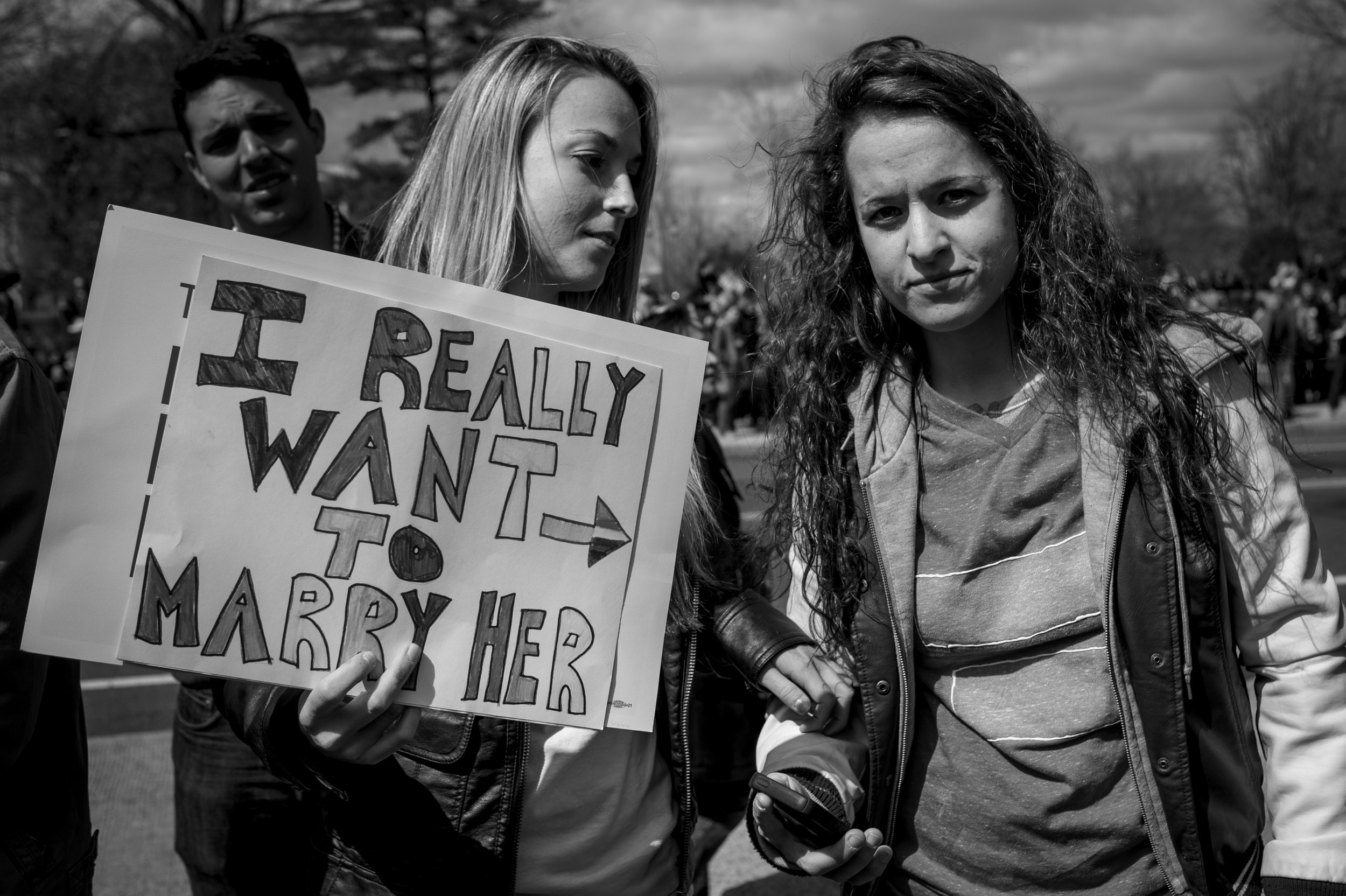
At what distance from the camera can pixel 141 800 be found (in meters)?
4.01

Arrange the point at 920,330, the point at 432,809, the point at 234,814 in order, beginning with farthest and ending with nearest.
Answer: the point at 234,814 → the point at 920,330 → the point at 432,809

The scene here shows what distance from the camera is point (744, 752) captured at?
1967 millimetres

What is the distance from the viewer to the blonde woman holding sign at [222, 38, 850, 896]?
1.59 metres

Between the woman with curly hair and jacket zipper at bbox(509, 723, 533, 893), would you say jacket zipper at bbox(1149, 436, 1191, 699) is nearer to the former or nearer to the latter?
the woman with curly hair

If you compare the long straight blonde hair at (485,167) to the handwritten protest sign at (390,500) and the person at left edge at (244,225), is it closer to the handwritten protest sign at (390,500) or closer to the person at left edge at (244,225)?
the handwritten protest sign at (390,500)

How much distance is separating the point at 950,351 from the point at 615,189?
581 mm

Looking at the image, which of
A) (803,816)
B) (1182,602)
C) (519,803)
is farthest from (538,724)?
(1182,602)

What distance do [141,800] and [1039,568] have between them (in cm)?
354

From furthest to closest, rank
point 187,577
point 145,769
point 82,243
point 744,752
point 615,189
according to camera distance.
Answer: point 82,243
point 145,769
point 744,752
point 615,189
point 187,577

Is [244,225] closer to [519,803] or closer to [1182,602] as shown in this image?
[519,803]

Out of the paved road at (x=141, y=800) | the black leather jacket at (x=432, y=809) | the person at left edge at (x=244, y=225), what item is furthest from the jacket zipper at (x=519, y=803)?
the person at left edge at (x=244, y=225)

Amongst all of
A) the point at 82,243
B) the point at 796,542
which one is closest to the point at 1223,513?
the point at 796,542

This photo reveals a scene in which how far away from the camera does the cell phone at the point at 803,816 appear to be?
153 centimetres

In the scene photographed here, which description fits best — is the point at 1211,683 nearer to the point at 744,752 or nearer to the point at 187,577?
the point at 744,752
